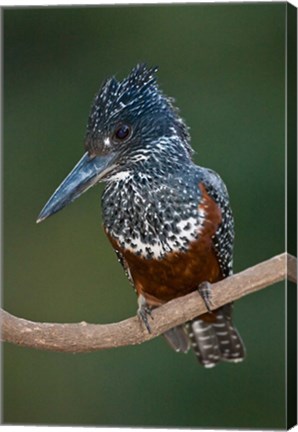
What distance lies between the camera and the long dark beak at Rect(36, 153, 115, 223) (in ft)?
13.7

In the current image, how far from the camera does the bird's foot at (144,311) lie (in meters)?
4.29

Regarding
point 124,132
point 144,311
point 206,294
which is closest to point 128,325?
point 144,311

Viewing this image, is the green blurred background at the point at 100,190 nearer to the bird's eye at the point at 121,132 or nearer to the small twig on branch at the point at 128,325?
the small twig on branch at the point at 128,325

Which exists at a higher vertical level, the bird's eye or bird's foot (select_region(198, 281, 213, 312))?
the bird's eye

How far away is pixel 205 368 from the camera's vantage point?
439 cm

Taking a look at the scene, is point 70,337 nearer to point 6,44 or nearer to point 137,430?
point 137,430

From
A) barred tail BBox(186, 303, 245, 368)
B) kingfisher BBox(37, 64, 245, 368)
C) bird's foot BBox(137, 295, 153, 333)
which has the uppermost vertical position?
kingfisher BBox(37, 64, 245, 368)

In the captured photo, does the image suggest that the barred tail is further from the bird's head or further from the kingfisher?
the bird's head

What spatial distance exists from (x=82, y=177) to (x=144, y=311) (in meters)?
0.64

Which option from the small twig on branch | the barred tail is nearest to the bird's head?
the small twig on branch

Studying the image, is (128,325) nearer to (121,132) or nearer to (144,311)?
(144,311)

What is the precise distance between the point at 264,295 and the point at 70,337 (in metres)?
0.84

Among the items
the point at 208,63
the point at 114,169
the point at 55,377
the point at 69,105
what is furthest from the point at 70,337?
the point at 208,63

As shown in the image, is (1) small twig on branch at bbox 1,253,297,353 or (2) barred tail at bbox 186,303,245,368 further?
(2) barred tail at bbox 186,303,245,368
